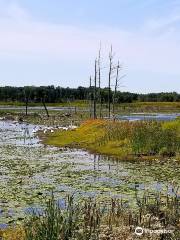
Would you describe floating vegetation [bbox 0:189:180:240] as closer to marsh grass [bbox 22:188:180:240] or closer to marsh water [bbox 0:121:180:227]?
marsh grass [bbox 22:188:180:240]

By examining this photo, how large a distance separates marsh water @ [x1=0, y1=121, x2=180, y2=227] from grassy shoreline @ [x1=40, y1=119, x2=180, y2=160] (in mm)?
1799

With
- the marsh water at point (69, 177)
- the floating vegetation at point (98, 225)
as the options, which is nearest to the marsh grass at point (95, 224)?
the floating vegetation at point (98, 225)

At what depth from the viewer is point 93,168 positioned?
26.9 metres

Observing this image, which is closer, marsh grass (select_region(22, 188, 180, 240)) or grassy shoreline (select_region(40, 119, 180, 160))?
marsh grass (select_region(22, 188, 180, 240))

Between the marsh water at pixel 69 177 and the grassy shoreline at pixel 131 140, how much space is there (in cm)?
180

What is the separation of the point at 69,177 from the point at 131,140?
1164 cm

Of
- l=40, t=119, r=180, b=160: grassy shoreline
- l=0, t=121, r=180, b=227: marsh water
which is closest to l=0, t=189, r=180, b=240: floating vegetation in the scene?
l=0, t=121, r=180, b=227: marsh water

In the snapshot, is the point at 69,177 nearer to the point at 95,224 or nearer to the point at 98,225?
the point at 95,224

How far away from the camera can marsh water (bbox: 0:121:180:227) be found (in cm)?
1781

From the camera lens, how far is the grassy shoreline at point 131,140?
31814 mm

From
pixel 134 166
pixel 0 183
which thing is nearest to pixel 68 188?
pixel 0 183

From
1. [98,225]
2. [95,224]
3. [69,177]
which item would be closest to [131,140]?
[69,177]

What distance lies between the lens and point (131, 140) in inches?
1347

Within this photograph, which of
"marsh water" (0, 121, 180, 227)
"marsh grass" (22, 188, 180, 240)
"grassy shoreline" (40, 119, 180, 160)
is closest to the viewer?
"marsh grass" (22, 188, 180, 240)
